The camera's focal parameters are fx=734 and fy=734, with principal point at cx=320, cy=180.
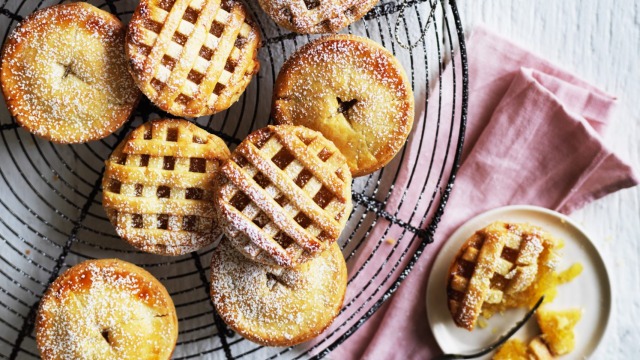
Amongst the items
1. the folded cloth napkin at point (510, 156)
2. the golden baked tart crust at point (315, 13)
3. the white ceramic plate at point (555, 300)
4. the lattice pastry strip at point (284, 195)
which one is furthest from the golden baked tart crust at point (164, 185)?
the white ceramic plate at point (555, 300)

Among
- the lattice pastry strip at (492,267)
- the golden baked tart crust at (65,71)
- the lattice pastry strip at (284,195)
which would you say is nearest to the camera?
the lattice pastry strip at (284,195)

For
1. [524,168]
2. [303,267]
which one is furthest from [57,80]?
[524,168]

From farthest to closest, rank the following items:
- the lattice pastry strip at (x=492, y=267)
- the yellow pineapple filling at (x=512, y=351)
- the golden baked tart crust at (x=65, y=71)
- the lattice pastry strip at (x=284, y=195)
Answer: the yellow pineapple filling at (x=512, y=351) → the lattice pastry strip at (x=492, y=267) → the golden baked tart crust at (x=65, y=71) → the lattice pastry strip at (x=284, y=195)

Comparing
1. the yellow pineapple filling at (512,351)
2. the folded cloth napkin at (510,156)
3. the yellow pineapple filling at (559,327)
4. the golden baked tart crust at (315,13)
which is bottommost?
the yellow pineapple filling at (512,351)

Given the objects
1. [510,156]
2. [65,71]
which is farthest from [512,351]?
[65,71]

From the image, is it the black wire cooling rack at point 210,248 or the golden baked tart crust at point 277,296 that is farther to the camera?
the black wire cooling rack at point 210,248

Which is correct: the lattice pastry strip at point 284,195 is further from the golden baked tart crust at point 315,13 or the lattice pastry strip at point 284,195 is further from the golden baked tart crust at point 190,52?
the golden baked tart crust at point 315,13

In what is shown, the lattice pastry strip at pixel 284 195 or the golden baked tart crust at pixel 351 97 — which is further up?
the golden baked tart crust at pixel 351 97
